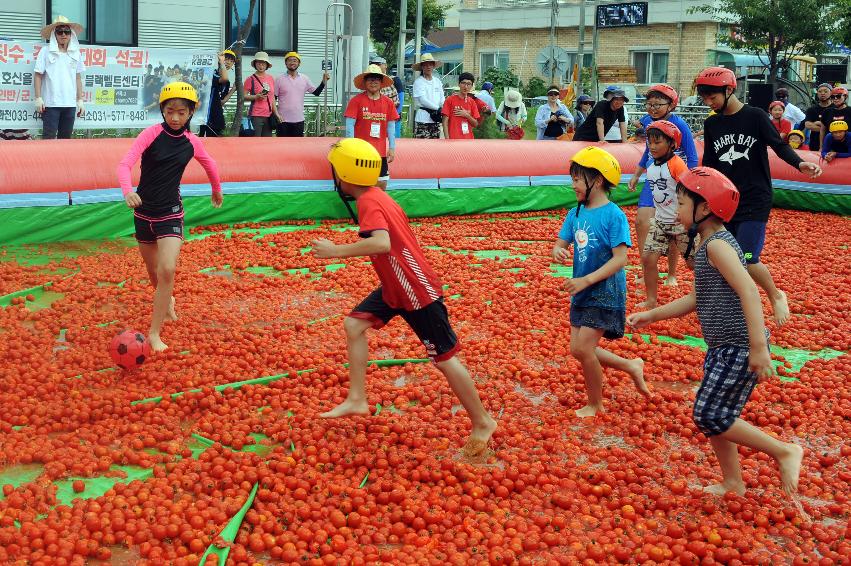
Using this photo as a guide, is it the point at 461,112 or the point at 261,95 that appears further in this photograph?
the point at 461,112

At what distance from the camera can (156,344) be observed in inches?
279

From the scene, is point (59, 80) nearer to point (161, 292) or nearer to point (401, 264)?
point (161, 292)

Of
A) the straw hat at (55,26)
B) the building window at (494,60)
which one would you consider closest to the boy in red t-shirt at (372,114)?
the straw hat at (55,26)

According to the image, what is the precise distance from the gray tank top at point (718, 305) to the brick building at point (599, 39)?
35.8 meters

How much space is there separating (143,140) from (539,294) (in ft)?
13.0

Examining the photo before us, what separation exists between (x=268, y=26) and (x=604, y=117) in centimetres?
843

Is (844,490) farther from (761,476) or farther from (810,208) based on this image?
(810,208)

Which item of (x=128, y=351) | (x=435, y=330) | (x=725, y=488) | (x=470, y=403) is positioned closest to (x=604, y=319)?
(x=470, y=403)

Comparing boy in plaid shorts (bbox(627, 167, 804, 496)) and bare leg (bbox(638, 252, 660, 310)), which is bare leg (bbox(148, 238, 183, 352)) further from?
bare leg (bbox(638, 252, 660, 310))

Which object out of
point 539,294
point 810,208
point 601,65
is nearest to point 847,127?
point 810,208

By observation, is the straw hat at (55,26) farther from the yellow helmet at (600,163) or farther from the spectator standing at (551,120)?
the yellow helmet at (600,163)

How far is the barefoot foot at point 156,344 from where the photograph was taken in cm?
705

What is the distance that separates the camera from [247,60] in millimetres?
20453

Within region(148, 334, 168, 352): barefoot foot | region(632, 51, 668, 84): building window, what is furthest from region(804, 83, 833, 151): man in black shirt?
region(632, 51, 668, 84): building window
